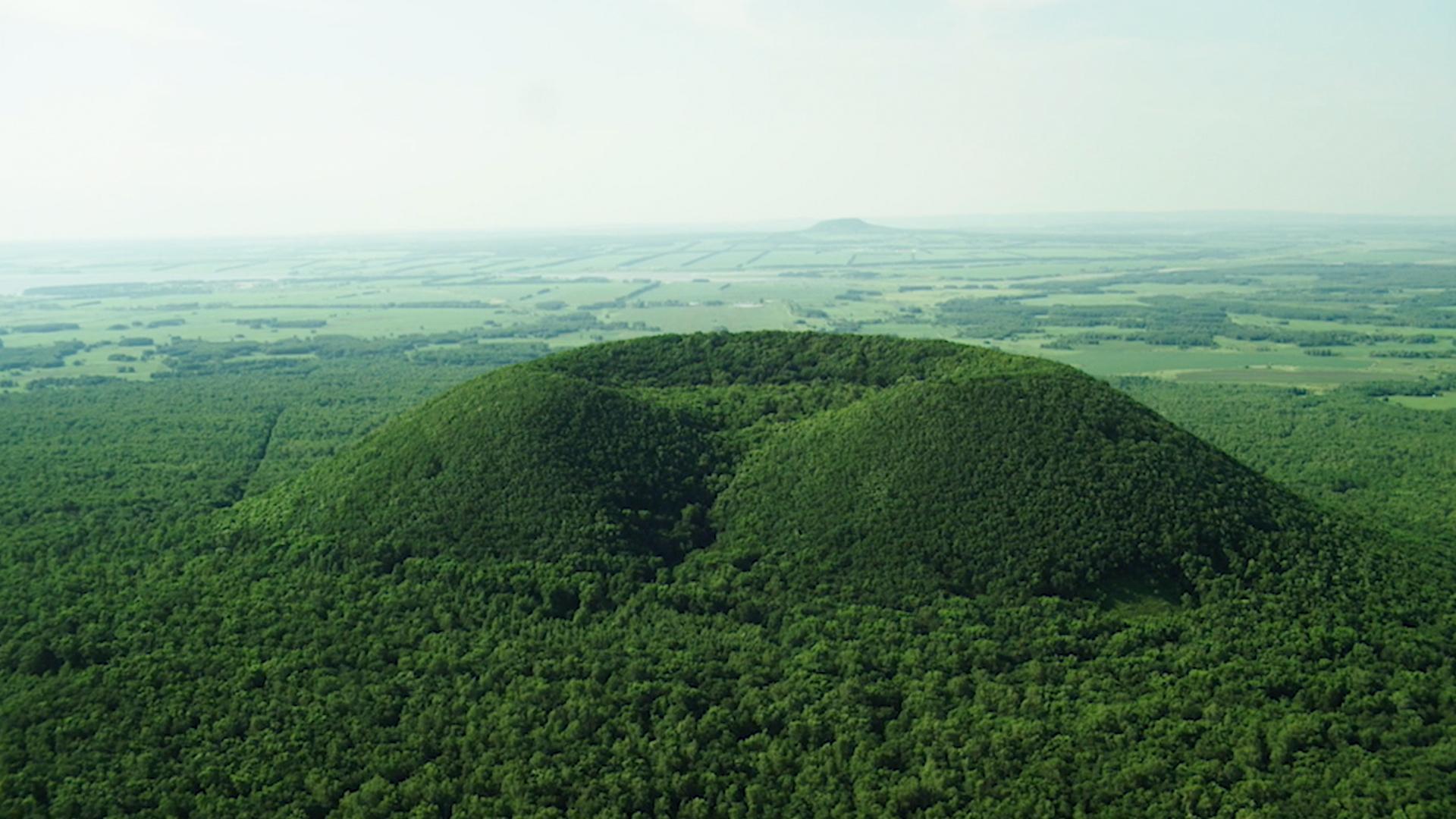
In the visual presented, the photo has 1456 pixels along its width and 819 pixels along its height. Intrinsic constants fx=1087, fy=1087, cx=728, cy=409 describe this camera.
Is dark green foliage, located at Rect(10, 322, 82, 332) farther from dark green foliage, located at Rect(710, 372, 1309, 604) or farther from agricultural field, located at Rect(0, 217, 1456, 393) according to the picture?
dark green foliage, located at Rect(710, 372, 1309, 604)

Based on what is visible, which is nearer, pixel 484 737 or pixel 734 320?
pixel 484 737

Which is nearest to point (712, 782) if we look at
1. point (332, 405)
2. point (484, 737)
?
point (484, 737)

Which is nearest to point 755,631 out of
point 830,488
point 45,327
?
point 830,488

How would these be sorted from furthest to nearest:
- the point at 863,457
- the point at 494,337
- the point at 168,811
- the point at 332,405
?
the point at 494,337
the point at 332,405
the point at 863,457
the point at 168,811

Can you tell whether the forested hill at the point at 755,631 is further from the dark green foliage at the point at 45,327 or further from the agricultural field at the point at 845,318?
the dark green foliage at the point at 45,327

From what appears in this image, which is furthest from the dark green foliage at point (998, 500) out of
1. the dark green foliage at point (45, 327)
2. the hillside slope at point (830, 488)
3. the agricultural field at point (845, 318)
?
the dark green foliage at point (45, 327)

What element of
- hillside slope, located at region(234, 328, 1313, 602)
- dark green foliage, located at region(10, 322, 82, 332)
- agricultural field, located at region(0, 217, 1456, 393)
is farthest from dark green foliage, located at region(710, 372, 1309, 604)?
dark green foliage, located at region(10, 322, 82, 332)

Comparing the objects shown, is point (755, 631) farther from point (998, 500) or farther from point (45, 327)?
point (45, 327)

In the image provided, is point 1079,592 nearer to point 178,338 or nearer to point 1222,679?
point 1222,679

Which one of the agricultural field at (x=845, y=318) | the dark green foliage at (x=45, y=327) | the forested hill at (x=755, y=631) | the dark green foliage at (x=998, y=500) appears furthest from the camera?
the dark green foliage at (x=45, y=327)
